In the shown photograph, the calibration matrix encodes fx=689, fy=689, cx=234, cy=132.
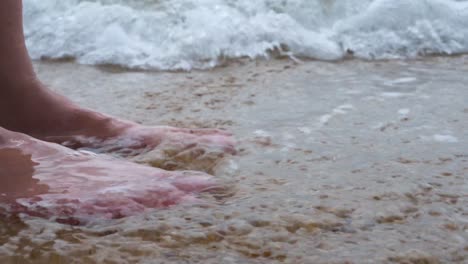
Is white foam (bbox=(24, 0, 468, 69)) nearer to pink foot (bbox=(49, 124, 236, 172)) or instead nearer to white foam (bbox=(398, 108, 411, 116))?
white foam (bbox=(398, 108, 411, 116))

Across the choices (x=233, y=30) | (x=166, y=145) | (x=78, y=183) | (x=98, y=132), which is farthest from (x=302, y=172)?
(x=233, y=30)

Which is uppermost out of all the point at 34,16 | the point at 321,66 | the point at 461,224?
the point at 34,16

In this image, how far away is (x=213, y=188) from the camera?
1388mm

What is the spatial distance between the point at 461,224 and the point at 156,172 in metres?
0.62

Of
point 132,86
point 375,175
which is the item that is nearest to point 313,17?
point 132,86

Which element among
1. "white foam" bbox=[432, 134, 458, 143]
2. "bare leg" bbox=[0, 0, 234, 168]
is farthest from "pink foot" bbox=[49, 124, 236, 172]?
"white foam" bbox=[432, 134, 458, 143]

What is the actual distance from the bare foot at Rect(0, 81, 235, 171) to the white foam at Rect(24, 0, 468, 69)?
3.08ft

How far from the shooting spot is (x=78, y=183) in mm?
1375

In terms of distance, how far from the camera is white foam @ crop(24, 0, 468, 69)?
2.85m

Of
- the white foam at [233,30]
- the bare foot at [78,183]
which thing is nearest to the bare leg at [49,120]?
the bare foot at [78,183]

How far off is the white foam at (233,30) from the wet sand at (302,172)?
0.29m

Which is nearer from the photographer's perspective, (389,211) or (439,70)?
(389,211)

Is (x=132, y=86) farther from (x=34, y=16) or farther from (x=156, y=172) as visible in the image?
(x=34, y=16)

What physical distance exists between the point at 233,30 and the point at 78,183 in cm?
180
